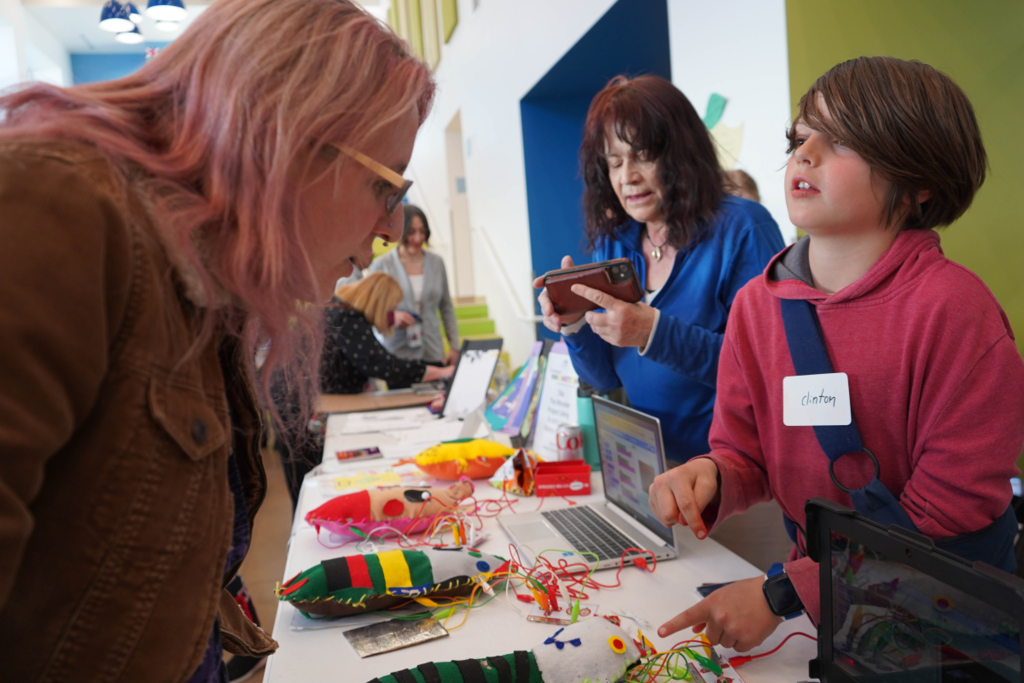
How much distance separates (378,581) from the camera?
118cm

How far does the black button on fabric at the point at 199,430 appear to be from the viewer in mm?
576

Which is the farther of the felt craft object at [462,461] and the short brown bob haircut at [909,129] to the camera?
the felt craft object at [462,461]

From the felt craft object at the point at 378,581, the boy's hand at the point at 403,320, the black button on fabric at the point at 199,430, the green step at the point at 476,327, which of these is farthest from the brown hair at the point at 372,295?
the green step at the point at 476,327

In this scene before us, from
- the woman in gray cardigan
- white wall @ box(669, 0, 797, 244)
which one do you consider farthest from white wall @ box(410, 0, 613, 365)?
white wall @ box(669, 0, 797, 244)

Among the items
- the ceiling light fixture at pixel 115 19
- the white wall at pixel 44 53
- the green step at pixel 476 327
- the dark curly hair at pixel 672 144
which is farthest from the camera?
the white wall at pixel 44 53

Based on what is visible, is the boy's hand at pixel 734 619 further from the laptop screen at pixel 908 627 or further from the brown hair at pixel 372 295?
the brown hair at pixel 372 295

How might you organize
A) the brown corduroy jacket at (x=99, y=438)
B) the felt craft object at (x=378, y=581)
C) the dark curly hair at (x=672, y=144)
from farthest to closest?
the dark curly hair at (x=672, y=144), the felt craft object at (x=378, y=581), the brown corduroy jacket at (x=99, y=438)

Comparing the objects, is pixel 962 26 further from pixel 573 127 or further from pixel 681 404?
pixel 573 127

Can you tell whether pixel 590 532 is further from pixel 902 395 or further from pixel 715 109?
pixel 715 109

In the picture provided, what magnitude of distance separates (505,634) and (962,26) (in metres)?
1.66

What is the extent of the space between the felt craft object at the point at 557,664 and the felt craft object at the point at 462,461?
2.91 feet

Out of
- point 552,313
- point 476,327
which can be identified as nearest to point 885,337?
point 552,313

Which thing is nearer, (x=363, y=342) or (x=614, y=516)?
(x=614, y=516)

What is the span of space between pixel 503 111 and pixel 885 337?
5.22 metres
